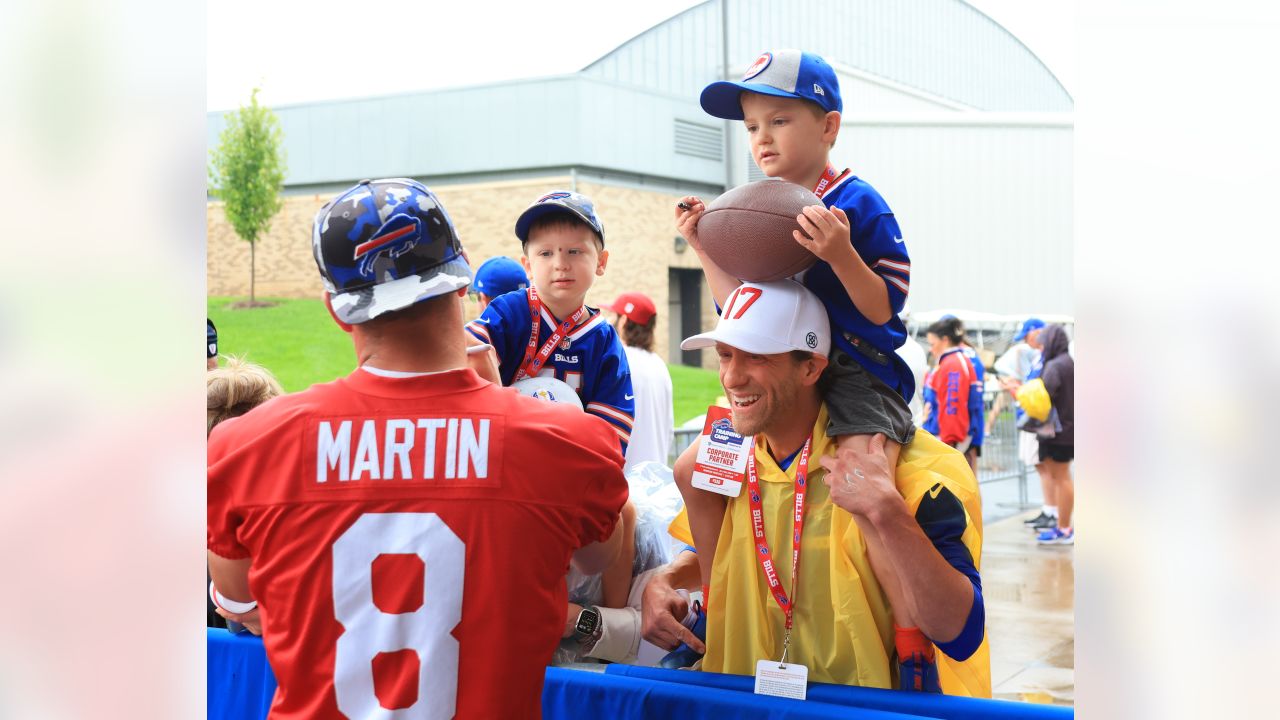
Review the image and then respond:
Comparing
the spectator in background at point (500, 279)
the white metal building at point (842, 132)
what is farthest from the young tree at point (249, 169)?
the spectator in background at point (500, 279)

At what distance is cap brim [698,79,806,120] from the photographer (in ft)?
9.37

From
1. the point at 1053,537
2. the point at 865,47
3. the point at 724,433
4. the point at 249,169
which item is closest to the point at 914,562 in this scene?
the point at 724,433

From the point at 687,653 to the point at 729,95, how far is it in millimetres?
1573

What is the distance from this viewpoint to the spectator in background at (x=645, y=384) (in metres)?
5.92

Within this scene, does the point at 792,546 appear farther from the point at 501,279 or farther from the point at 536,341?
the point at 501,279

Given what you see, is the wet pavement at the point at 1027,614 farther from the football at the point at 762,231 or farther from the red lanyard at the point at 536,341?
the football at the point at 762,231

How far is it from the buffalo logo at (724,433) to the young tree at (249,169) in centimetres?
3210

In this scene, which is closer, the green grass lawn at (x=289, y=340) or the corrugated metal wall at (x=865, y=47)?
the green grass lawn at (x=289, y=340)

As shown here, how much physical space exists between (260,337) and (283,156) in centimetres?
711

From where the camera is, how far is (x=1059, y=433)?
10805 mm

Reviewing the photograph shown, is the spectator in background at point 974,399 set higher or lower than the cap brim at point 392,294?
lower
